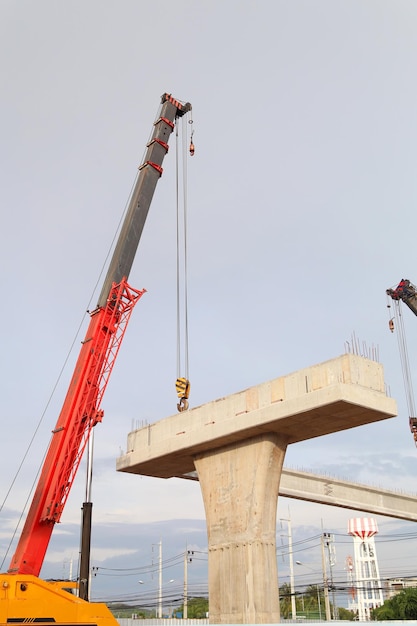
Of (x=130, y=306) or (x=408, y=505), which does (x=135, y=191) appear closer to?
(x=130, y=306)

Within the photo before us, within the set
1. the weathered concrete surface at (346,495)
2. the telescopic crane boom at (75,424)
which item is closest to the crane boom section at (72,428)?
the telescopic crane boom at (75,424)

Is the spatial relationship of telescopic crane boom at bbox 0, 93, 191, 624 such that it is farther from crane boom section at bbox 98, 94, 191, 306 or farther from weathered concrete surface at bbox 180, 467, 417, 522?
weathered concrete surface at bbox 180, 467, 417, 522

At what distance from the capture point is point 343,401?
21.9 meters

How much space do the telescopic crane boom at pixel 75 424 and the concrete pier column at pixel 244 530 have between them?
6.18 m

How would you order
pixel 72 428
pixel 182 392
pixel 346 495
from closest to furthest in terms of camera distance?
pixel 72 428 → pixel 182 392 → pixel 346 495

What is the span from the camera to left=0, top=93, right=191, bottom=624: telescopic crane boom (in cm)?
1595

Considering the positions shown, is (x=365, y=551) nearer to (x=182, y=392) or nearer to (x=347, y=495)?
(x=347, y=495)

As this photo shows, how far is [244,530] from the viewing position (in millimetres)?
24672

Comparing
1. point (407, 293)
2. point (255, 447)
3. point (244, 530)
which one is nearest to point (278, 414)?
point (255, 447)


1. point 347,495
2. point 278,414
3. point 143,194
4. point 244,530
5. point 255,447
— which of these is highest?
point 143,194

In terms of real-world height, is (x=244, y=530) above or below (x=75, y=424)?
below

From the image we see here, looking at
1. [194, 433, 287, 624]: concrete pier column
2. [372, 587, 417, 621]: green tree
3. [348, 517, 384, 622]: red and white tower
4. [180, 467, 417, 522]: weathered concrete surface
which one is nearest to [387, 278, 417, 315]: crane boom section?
[180, 467, 417, 522]: weathered concrete surface

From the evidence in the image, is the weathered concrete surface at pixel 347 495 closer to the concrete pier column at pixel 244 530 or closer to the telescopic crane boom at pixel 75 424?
the concrete pier column at pixel 244 530

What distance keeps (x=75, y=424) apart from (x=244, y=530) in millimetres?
7839
